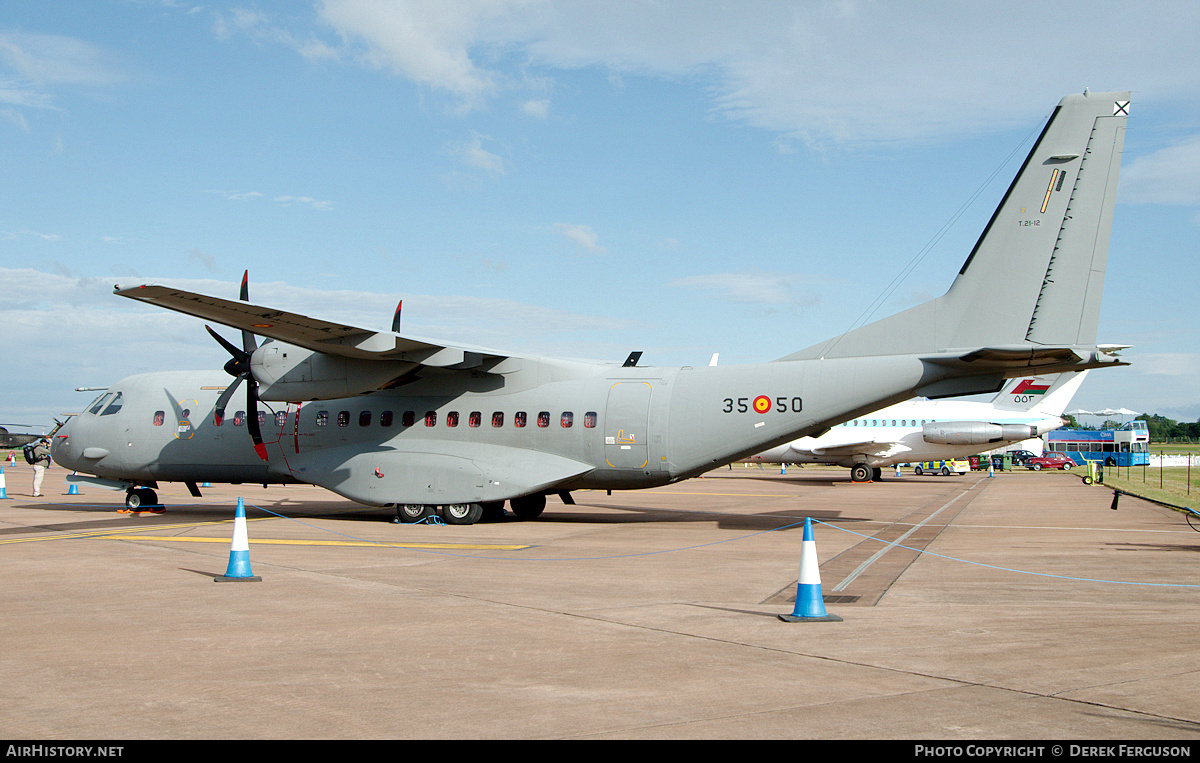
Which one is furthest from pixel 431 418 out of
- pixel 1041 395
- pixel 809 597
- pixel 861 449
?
pixel 1041 395

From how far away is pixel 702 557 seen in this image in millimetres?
13391

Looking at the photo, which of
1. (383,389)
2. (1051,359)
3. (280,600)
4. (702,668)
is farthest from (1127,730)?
(383,389)

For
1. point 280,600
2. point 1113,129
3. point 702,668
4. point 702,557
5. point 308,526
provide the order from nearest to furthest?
point 702,668, point 280,600, point 702,557, point 1113,129, point 308,526

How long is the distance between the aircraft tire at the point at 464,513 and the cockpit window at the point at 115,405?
1030 cm

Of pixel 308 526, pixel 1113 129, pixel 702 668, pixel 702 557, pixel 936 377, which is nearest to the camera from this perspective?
pixel 702 668

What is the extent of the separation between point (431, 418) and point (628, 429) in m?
4.87

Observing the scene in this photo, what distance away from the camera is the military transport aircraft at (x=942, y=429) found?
40094 millimetres

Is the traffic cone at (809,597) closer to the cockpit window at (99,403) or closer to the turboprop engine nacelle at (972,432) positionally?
the cockpit window at (99,403)

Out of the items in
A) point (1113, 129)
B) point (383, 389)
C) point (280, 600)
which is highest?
point (1113, 129)

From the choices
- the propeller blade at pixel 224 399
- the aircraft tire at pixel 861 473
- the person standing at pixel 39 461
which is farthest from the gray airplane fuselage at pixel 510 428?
the aircraft tire at pixel 861 473

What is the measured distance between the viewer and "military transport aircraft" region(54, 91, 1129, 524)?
51.1 ft

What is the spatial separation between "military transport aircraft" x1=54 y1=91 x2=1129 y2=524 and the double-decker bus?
63.1 metres

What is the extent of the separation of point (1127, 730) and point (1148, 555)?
10268 millimetres

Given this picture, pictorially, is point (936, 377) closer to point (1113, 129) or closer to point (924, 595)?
point (1113, 129)
